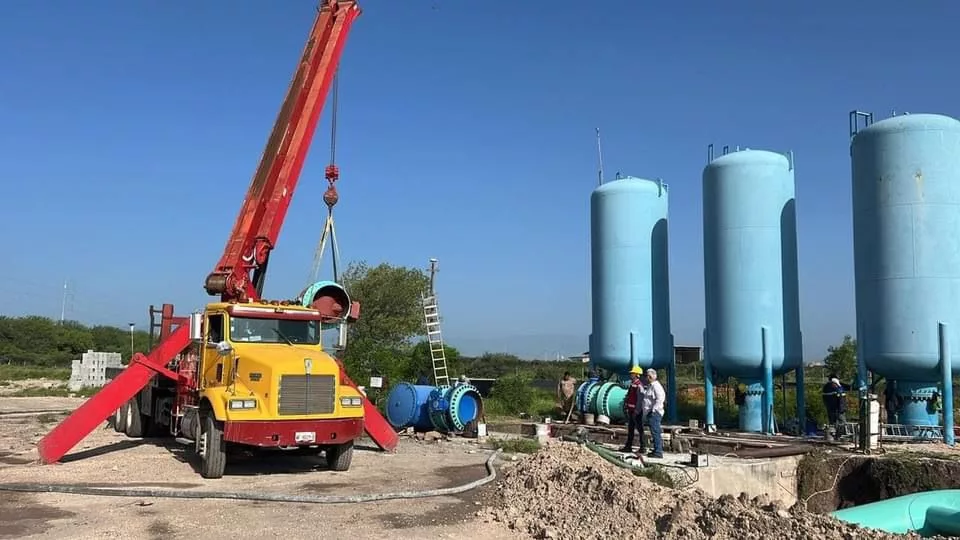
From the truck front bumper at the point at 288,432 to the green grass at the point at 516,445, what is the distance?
4.90 m

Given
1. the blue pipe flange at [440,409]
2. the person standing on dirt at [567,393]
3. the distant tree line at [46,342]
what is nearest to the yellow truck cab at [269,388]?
the blue pipe flange at [440,409]

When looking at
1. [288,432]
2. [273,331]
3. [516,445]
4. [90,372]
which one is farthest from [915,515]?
[90,372]

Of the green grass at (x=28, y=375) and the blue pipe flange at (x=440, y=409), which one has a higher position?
the blue pipe flange at (x=440, y=409)

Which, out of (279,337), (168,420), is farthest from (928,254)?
(168,420)

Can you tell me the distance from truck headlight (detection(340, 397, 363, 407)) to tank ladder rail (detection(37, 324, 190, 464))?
13.4 feet

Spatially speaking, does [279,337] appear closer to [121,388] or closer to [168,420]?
[121,388]

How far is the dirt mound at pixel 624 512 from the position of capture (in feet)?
26.5

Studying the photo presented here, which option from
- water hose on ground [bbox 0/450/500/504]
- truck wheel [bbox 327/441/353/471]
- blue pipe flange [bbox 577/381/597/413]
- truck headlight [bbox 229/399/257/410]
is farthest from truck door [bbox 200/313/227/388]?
blue pipe flange [bbox 577/381/597/413]

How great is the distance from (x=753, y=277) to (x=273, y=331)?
45.1 feet

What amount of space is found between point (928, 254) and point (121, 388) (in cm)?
1778

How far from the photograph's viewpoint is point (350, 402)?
12.4 metres

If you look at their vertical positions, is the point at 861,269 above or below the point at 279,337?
above

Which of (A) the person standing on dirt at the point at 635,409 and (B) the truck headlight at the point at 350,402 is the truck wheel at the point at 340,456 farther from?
(A) the person standing on dirt at the point at 635,409

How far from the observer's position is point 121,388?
1381 centimetres
